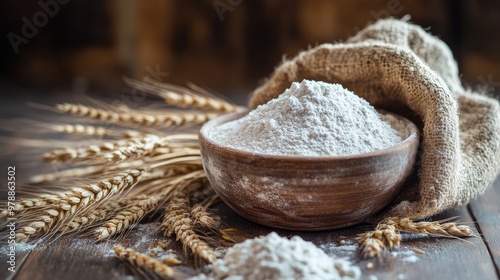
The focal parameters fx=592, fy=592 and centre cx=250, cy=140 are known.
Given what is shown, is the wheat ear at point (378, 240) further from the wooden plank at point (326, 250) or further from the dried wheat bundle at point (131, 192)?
the dried wheat bundle at point (131, 192)

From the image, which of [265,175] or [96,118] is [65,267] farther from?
[96,118]

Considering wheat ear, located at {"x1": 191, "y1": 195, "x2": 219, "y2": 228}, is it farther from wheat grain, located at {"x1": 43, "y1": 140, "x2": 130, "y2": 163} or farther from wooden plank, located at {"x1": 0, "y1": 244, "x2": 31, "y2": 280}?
wooden plank, located at {"x1": 0, "y1": 244, "x2": 31, "y2": 280}

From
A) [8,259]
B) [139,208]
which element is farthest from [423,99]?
[8,259]

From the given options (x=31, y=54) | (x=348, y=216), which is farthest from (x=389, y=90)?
(x=31, y=54)

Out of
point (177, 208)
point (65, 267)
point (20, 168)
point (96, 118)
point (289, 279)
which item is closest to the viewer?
point (289, 279)

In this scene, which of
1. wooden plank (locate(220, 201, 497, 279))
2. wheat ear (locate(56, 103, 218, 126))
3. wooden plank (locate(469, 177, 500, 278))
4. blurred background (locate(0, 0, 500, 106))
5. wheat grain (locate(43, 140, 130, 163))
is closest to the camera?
wooden plank (locate(220, 201, 497, 279))

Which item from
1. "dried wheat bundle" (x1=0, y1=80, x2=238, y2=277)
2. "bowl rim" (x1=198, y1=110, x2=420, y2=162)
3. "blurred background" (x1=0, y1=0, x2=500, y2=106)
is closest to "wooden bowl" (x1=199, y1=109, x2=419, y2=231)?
"bowl rim" (x1=198, y1=110, x2=420, y2=162)

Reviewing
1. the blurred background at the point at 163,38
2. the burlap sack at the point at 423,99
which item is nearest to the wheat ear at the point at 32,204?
the burlap sack at the point at 423,99
